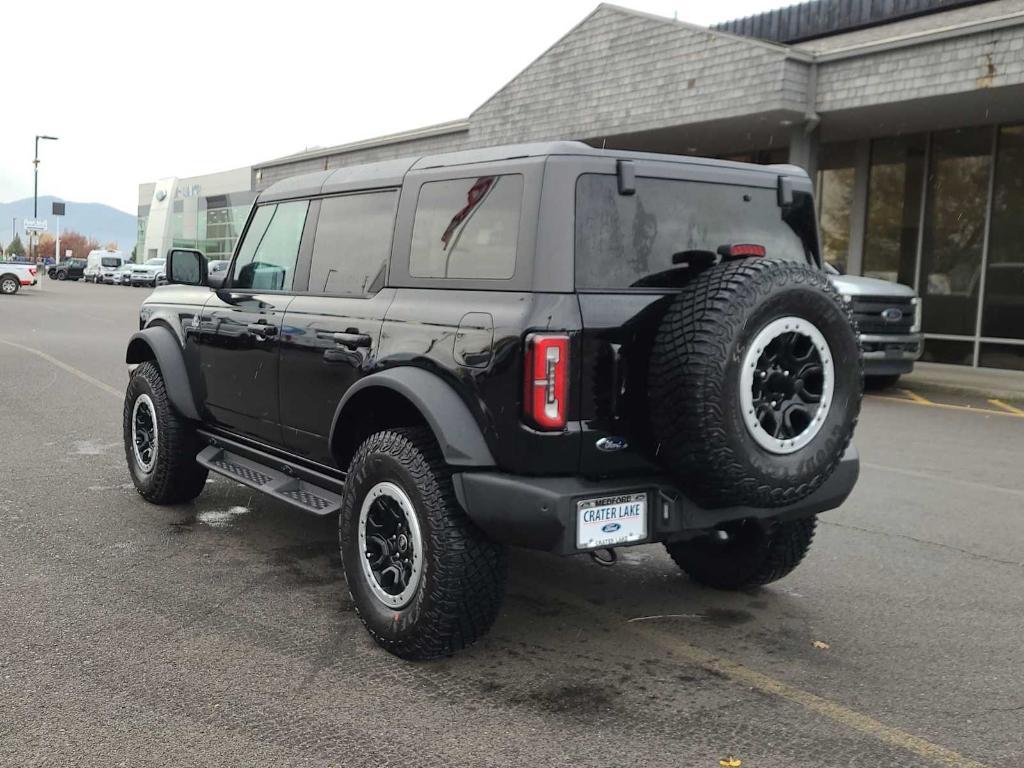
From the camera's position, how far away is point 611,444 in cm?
354

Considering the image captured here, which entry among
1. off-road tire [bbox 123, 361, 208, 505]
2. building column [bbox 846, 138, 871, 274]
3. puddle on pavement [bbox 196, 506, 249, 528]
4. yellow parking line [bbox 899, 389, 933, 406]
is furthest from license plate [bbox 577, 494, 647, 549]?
building column [bbox 846, 138, 871, 274]

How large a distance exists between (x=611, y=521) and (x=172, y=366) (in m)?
3.22

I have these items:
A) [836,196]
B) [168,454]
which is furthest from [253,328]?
[836,196]

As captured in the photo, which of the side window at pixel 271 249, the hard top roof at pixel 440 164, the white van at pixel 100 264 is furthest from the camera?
the white van at pixel 100 264

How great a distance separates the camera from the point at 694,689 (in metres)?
3.55

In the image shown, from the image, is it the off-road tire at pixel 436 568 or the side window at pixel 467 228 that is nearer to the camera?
the off-road tire at pixel 436 568

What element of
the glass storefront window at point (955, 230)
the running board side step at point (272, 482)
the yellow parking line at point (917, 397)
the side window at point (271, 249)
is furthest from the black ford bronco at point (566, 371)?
the glass storefront window at point (955, 230)

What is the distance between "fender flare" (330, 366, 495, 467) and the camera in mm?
3527

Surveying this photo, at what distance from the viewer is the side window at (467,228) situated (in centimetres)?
367

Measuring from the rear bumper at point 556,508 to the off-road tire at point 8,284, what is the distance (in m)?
36.0

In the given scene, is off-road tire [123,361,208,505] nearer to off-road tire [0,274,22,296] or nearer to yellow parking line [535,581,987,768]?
yellow parking line [535,581,987,768]

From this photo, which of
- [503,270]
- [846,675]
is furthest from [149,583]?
[846,675]

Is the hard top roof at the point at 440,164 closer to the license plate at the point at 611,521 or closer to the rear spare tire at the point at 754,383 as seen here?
the rear spare tire at the point at 754,383

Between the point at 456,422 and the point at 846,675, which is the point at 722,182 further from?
the point at 846,675
